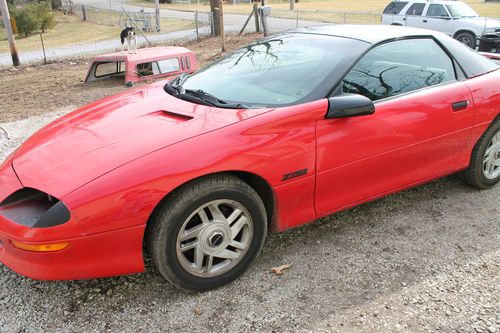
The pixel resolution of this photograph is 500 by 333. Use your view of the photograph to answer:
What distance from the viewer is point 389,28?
3.58m

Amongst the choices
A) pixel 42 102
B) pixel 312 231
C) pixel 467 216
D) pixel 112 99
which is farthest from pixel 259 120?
pixel 42 102

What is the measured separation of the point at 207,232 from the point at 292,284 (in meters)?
0.62

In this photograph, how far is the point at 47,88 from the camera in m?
9.16

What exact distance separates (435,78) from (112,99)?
247 centimetres

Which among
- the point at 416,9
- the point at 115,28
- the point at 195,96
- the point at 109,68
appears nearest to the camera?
the point at 195,96

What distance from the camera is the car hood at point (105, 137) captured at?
7.68 ft

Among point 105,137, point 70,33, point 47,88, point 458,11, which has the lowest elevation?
point 70,33

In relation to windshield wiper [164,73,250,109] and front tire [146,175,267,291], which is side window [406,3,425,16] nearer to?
windshield wiper [164,73,250,109]

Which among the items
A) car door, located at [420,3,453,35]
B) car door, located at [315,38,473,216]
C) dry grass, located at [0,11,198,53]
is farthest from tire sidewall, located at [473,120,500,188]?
dry grass, located at [0,11,198,53]

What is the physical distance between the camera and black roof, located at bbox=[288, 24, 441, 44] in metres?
3.26

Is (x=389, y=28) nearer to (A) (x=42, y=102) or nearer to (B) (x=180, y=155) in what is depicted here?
(B) (x=180, y=155)

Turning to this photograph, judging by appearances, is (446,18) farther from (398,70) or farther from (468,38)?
(398,70)

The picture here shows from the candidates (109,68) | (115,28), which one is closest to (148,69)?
(109,68)

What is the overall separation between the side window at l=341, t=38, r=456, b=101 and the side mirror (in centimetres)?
Result: 16
